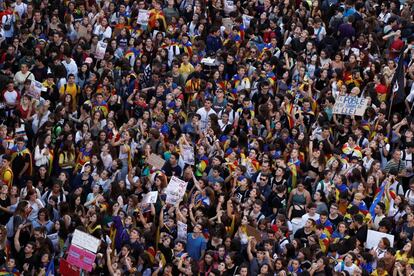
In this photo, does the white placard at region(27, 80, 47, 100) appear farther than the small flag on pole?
No

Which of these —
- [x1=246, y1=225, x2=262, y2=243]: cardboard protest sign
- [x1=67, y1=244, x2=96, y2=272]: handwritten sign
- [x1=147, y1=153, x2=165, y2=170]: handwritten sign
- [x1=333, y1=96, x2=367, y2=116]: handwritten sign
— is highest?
[x1=333, y1=96, x2=367, y2=116]: handwritten sign

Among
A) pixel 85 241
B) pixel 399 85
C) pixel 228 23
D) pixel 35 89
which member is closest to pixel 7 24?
pixel 35 89

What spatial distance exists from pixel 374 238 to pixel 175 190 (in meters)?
3.25

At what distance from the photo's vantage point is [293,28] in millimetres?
28484

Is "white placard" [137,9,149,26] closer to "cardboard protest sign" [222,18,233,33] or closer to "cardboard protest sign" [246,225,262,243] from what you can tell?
"cardboard protest sign" [222,18,233,33]

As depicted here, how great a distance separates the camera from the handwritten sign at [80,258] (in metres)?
21.3

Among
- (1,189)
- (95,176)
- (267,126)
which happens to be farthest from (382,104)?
(1,189)

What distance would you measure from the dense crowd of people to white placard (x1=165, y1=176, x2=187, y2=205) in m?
0.12

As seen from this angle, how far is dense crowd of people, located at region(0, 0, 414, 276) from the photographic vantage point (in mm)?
21812

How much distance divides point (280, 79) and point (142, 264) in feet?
21.1

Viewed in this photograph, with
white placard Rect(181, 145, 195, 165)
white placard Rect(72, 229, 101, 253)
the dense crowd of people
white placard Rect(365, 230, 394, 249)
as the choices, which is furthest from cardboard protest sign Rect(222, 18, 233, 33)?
white placard Rect(72, 229, 101, 253)

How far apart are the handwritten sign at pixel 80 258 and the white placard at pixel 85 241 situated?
60mm

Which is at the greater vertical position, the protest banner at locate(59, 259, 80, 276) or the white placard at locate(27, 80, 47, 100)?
the white placard at locate(27, 80, 47, 100)

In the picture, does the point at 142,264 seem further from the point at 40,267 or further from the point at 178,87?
the point at 178,87
